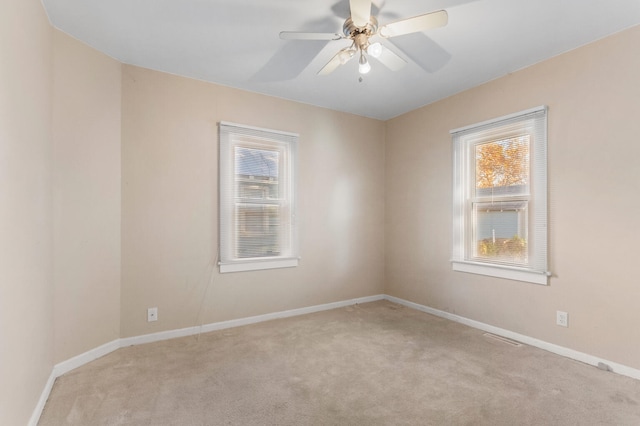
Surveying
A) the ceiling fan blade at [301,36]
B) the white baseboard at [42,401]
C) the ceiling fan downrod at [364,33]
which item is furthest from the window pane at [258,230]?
the ceiling fan downrod at [364,33]

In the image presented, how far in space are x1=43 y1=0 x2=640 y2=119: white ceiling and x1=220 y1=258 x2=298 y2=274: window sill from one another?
6.45 feet

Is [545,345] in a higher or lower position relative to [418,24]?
lower

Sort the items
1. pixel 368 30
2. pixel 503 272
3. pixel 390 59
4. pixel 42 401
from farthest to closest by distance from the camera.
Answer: pixel 503 272 → pixel 390 59 → pixel 368 30 → pixel 42 401

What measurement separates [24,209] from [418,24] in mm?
2508

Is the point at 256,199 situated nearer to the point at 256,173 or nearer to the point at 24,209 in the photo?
the point at 256,173

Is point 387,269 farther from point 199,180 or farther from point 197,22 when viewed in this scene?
point 197,22

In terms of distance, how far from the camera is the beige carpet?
1.89 m

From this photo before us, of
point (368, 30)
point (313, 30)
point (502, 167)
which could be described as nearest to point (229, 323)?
point (313, 30)

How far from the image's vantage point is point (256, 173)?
3635mm

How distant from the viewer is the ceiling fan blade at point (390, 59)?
226 cm

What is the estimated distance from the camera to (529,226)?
2.99 metres

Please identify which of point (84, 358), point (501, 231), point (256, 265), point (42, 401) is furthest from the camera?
A: point (256, 265)

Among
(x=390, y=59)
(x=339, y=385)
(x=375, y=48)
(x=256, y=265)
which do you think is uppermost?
(x=390, y=59)

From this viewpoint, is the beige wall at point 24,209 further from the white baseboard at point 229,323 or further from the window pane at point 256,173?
the window pane at point 256,173
